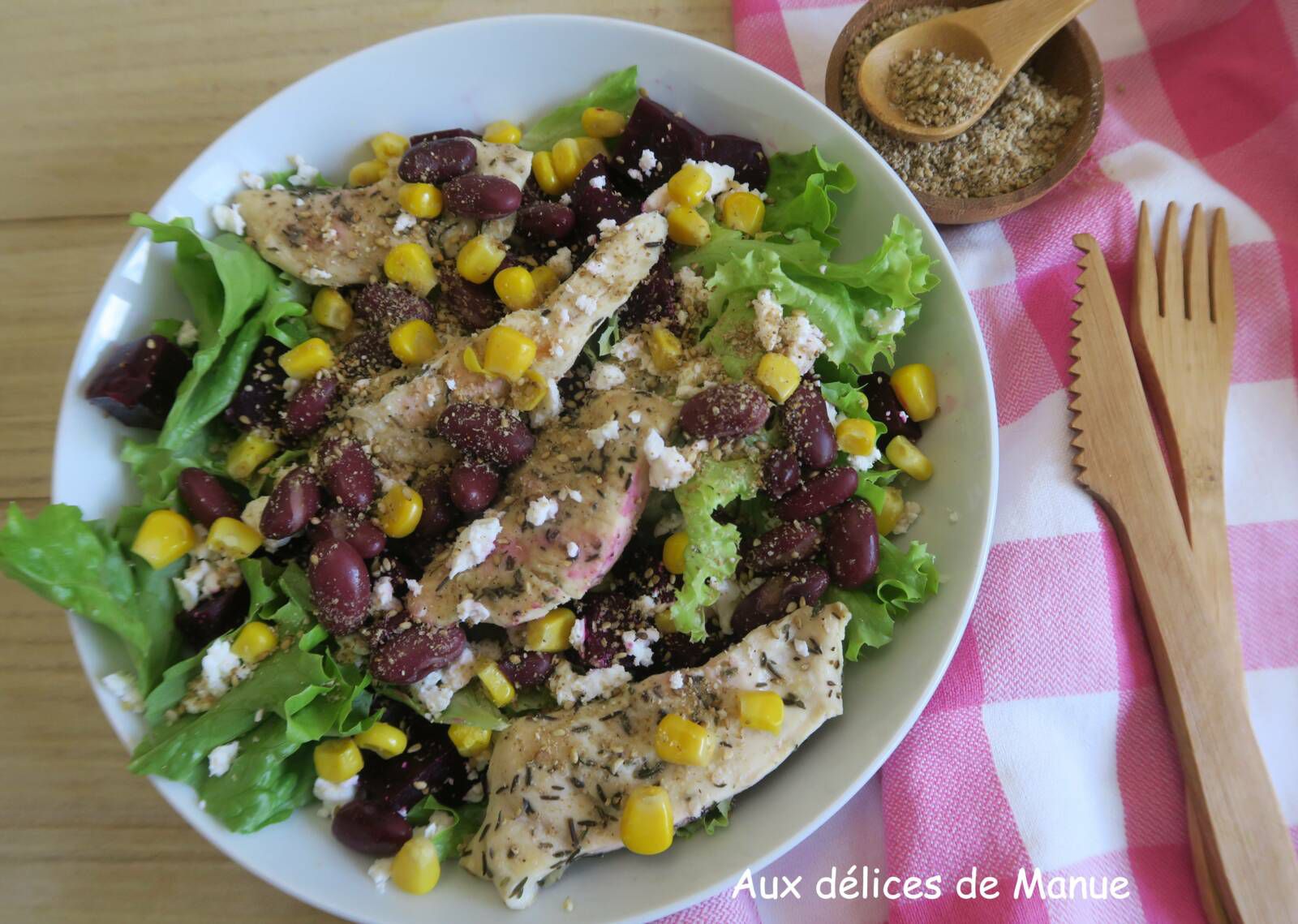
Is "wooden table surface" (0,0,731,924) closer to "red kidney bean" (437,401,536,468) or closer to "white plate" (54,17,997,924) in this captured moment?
"white plate" (54,17,997,924)

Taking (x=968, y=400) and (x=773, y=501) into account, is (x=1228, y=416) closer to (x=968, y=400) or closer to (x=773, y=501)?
(x=968, y=400)

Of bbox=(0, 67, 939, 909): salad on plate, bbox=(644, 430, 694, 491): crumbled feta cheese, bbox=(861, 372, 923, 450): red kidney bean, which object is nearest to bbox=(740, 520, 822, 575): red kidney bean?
bbox=(0, 67, 939, 909): salad on plate

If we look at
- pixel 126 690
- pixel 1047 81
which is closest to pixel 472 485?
pixel 126 690

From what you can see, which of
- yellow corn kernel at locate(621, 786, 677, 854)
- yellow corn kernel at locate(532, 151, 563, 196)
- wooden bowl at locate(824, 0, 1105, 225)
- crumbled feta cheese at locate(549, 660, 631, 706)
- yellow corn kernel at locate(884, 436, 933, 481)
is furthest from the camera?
wooden bowl at locate(824, 0, 1105, 225)

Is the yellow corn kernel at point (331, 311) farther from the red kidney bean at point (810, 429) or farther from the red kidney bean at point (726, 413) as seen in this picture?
the red kidney bean at point (810, 429)

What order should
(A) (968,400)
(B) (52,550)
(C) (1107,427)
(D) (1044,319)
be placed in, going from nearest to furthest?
(B) (52,550) < (A) (968,400) < (C) (1107,427) < (D) (1044,319)

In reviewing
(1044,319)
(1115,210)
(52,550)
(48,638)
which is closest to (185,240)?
(52,550)

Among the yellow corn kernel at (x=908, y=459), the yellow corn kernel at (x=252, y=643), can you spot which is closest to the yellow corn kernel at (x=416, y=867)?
the yellow corn kernel at (x=252, y=643)
